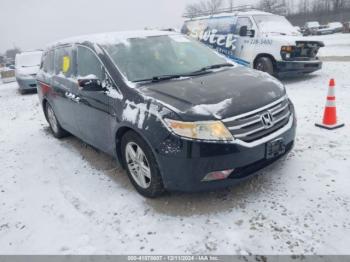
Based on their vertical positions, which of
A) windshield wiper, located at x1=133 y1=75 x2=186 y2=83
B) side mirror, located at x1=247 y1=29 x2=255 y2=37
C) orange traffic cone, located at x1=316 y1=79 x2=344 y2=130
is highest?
side mirror, located at x1=247 y1=29 x2=255 y2=37

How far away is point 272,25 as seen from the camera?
921cm

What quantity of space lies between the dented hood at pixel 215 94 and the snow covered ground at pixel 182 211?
2.99ft

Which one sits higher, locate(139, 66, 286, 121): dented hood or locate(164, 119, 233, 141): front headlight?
locate(139, 66, 286, 121): dented hood

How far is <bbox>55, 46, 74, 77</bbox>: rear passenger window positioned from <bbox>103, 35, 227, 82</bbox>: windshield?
1.06 metres

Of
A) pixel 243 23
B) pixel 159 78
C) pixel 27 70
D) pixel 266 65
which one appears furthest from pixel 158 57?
pixel 27 70

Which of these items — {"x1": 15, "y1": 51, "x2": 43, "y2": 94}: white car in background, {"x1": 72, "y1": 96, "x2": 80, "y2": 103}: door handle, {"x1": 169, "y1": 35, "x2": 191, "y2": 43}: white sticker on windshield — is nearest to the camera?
{"x1": 72, "y1": 96, "x2": 80, "y2": 103}: door handle

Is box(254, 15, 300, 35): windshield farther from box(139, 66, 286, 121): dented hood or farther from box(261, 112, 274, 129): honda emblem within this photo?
box(261, 112, 274, 129): honda emblem

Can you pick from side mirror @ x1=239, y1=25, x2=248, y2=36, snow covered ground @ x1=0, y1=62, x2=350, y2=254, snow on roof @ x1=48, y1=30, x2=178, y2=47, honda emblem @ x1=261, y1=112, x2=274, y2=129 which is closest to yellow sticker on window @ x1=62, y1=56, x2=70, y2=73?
snow on roof @ x1=48, y1=30, x2=178, y2=47

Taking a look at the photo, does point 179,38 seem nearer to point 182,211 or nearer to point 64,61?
point 64,61

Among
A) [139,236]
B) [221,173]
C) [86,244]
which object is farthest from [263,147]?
[86,244]

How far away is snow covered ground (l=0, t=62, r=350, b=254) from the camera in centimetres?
273

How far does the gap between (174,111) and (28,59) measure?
1282 centimetres

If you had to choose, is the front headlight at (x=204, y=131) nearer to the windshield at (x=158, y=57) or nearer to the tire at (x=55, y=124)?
the windshield at (x=158, y=57)

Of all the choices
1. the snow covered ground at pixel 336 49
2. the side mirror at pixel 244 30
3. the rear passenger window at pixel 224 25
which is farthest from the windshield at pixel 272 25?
the snow covered ground at pixel 336 49
